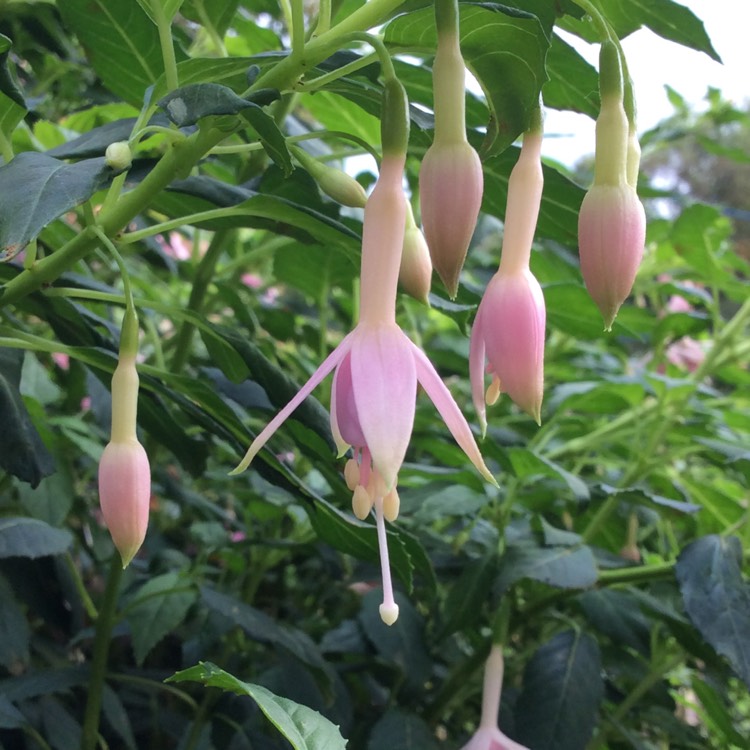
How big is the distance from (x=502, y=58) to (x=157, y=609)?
0.52 meters

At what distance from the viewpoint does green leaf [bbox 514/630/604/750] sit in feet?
2.02

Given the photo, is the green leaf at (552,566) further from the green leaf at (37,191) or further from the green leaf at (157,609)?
the green leaf at (37,191)

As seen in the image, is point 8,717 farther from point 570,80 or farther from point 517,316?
point 570,80

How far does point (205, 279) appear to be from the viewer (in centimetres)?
67

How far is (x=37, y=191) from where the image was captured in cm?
32

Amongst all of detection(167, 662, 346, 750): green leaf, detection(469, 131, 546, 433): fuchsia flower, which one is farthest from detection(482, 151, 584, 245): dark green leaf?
detection(167, 662, 346, 750): green leaf

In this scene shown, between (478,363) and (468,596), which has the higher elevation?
(478,363)

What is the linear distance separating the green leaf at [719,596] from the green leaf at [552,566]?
2.7 inches

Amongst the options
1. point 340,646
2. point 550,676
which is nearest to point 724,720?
point 550,676

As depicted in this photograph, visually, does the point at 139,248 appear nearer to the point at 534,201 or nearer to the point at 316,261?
the point at 316,261

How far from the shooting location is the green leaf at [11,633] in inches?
21.8

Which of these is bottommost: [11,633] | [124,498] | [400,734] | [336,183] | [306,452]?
[400,734]

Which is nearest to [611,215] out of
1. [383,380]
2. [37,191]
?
[383,380]

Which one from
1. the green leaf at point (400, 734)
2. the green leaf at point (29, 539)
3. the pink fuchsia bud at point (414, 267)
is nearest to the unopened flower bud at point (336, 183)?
the pink fuchsia bud at point (414, 267)
